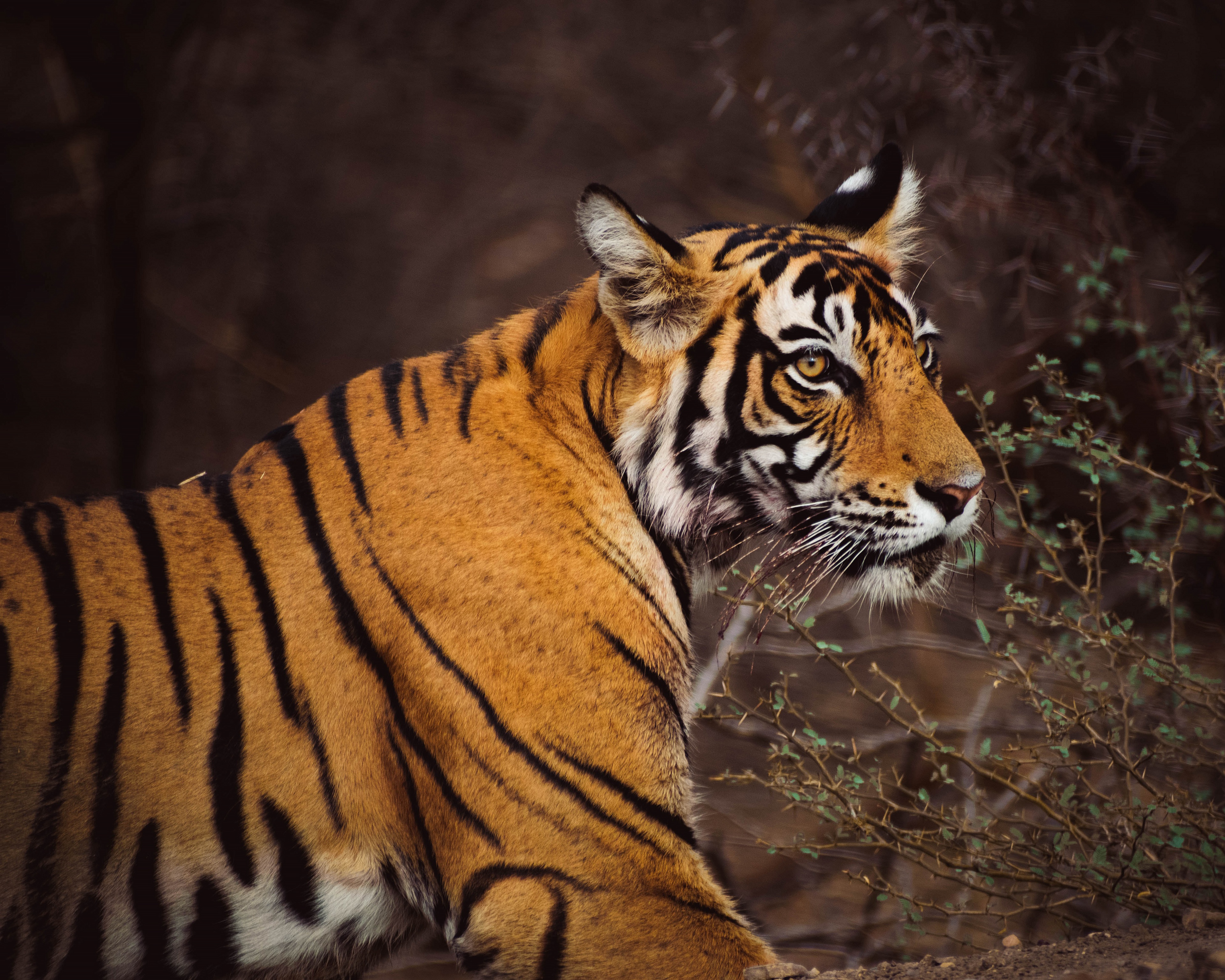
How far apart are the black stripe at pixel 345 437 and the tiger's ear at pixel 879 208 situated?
1142 mm

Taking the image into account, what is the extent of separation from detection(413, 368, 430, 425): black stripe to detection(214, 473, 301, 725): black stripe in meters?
0.40

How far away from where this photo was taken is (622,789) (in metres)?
1.69

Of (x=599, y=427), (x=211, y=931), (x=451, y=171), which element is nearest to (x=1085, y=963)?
(x=599, y=427)

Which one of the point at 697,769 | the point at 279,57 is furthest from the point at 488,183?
the point at 697,769

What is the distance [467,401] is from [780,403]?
62 centimetres

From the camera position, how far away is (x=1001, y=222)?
13.8ft

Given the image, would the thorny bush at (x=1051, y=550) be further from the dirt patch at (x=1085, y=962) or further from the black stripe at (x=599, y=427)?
the black stripe at (x=599, y=427)

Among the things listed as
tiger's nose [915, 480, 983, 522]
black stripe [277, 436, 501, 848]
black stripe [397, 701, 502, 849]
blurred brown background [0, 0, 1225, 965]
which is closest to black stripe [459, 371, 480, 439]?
black stripe [277, 436, 501, 848]

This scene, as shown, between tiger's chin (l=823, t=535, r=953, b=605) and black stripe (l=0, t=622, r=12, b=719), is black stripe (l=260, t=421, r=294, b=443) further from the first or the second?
tiger's chin (l=823, t=535, r=953, b=605)

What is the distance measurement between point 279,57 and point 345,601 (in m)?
3.71

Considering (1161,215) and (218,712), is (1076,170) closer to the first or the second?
(1161,215)

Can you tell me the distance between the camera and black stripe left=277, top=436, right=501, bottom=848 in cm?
171

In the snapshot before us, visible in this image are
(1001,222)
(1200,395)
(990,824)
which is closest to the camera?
(990,824)

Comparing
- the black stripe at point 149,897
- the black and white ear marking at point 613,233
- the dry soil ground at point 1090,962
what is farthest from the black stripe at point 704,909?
the black and white ear marking at point 613,233
